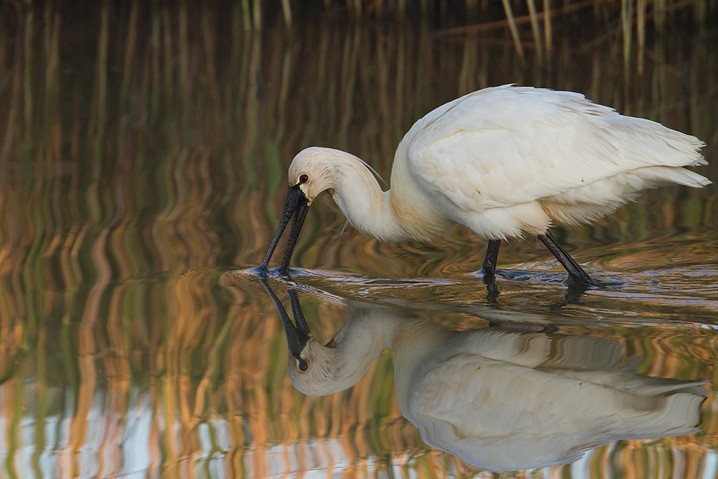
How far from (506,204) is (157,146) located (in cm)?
432

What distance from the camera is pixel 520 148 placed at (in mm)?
6672

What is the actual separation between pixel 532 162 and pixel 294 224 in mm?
1483

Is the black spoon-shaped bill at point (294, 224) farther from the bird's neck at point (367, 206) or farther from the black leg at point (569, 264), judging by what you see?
the black leg at point (569, 264)

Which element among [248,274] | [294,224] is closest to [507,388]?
[248,274]

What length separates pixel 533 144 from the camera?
6648 mm

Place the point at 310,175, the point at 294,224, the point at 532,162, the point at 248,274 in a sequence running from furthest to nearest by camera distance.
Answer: the point at 294,224, the point at 310,175, the point at 248,274, the point at 532,162

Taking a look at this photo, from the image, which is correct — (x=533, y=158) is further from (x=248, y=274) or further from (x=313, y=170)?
(x=248, y=274)

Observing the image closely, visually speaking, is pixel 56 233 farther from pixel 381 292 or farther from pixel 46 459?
pixel 46 459

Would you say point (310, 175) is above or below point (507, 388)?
above

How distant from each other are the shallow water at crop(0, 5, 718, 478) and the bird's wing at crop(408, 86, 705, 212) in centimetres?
52

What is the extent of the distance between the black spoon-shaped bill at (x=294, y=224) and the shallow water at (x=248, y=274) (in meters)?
0.13

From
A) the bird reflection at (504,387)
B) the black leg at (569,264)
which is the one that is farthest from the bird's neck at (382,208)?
the bird reflection at (504,387)

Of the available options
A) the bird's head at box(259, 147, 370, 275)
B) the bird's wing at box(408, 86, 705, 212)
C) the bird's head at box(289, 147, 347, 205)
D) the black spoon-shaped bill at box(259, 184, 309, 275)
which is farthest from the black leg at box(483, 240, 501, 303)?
the black spoon-shaped bill at box(259, 184, 309, 275)

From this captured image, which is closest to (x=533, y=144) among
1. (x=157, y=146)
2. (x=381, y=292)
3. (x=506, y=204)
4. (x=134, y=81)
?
(x=506, y=204)
